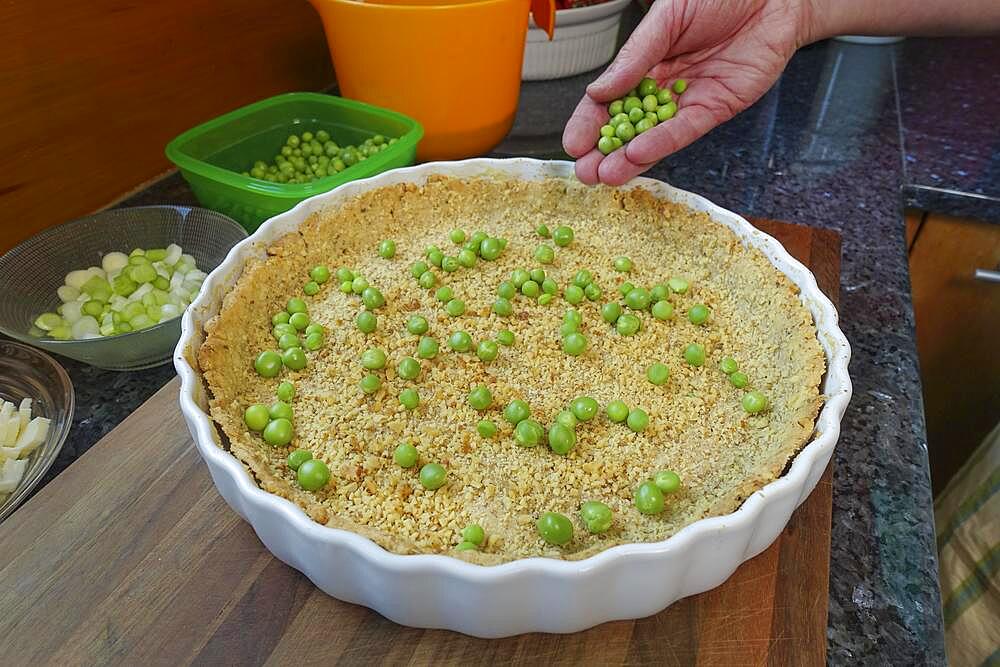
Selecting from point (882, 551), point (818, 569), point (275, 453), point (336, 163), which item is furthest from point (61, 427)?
point (882, 551)

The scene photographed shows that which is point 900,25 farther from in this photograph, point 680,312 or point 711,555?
point 711,555

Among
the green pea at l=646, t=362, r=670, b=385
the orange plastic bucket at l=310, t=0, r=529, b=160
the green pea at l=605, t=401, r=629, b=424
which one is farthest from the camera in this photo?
the orange plastic bucket at l=310, t=0, r=529, b=160

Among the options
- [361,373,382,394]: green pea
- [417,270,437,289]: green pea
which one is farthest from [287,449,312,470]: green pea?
[417,270,437,289]: green pea

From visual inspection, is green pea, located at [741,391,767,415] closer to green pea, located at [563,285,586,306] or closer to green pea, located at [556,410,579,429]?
green pea, located at [556,410,579,429]

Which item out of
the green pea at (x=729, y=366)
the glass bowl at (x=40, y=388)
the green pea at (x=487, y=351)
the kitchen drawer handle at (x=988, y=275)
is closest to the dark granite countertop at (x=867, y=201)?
the glass bowl at (x=40, y=388)

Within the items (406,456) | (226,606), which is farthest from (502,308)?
(226,606)

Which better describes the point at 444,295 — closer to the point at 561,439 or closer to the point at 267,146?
the point at 561,439
